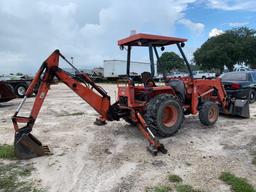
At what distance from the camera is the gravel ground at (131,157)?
437 centimetres

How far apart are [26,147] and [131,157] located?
2006mm

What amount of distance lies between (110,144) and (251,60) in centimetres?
4307

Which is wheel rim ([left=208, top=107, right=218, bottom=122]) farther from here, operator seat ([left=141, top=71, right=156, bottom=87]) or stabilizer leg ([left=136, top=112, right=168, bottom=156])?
stabilizer leg ([left=136, top=112, right=168, bottom=156])

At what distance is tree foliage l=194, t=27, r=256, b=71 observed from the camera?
42.9 m

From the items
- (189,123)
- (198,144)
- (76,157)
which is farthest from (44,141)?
(189,123)

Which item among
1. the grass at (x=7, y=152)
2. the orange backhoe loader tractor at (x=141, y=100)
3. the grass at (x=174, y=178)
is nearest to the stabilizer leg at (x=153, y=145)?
the orange backhoe loader tractor at (x=141, y=100)

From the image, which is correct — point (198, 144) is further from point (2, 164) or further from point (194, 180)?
point (2, 164)

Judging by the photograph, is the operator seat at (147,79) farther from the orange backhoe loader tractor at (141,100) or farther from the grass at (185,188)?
the grass at (185,188)

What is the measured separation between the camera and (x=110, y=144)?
248 inches

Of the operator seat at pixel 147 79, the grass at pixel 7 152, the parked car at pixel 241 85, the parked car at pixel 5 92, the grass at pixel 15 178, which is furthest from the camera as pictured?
the parked car at pixel 5 92

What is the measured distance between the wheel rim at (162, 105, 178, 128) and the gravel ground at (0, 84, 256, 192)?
39 centimetres

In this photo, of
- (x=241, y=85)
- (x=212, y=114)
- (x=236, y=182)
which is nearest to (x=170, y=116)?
(x=212, y=114)

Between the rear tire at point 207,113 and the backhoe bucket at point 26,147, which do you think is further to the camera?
the rear tire at point 207,113

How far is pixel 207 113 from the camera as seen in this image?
744 cm
